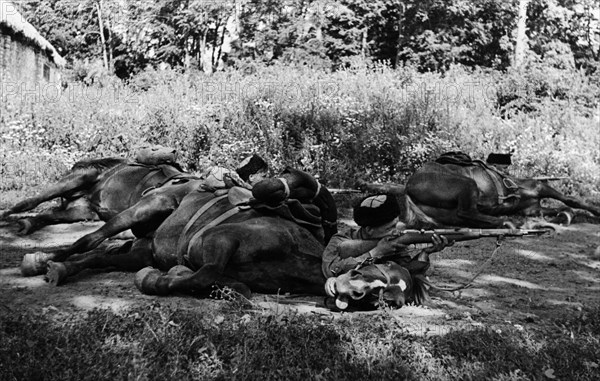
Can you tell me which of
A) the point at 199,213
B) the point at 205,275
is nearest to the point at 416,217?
the point at 199,213

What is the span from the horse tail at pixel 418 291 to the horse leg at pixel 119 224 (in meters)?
2.15

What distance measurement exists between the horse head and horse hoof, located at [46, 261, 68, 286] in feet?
7.49

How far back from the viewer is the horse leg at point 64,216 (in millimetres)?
8602

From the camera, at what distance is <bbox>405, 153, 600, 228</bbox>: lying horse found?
9.52 meters

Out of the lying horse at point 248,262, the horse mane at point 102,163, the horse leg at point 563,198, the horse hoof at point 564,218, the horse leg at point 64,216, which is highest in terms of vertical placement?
the horse mane at point 102,163

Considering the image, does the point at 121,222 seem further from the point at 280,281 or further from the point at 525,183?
the point at 525,183

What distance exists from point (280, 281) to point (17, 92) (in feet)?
43.6

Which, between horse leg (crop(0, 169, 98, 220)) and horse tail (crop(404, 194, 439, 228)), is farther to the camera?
horse tail (crop(404, 194, 439, 228))

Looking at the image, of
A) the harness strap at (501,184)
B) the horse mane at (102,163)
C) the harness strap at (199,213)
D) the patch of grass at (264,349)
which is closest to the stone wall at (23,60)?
the horse mane at (102,163)

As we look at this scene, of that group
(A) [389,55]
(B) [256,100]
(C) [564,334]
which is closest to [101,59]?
(A) [389,55]

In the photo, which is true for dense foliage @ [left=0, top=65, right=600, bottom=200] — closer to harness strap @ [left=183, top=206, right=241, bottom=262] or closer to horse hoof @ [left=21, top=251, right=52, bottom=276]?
horse hoof @ [left=21, top=251, right=52, bottom=276]

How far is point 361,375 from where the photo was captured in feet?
14.0

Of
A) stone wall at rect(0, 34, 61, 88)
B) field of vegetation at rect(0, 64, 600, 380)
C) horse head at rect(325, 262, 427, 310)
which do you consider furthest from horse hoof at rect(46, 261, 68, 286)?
stone wall at rect(0, 34, 61, 88)

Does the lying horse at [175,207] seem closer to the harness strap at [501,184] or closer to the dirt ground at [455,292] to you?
the dirt ground at [455,292]
